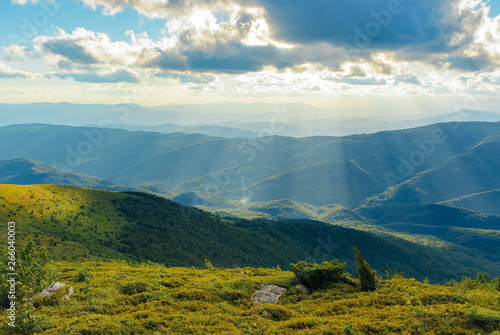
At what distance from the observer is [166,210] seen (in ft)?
444

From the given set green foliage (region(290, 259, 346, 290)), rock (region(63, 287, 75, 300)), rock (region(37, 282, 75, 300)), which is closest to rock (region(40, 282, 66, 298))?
rock (region(37, 282, 75, 300))

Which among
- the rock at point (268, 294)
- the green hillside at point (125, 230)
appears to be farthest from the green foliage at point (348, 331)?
the green hillside at point (125, 230)

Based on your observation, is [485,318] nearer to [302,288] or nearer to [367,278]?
[367,278]

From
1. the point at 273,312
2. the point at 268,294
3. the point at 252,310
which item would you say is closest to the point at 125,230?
the point at 268,294

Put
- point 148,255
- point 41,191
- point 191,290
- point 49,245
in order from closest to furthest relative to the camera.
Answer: point 191,290
point 49,245
point 148,255
point 41,191

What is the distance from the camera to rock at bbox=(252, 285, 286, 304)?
2630cm

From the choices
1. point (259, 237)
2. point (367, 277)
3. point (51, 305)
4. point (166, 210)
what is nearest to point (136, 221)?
point (166, 210)

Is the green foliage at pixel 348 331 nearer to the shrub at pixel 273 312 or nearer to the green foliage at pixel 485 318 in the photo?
the shrub at pixel 273 312

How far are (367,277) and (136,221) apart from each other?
102301 mm

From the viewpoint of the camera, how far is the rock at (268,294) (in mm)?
26303

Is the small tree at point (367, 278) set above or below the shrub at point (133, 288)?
above

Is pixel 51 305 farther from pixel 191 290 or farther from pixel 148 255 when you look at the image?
pixel 148 255

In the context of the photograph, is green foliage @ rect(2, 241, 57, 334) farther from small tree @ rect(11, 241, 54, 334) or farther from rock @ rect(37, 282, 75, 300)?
rock @ rect(37, 282, 75, 300)

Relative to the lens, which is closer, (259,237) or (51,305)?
(51,305)
